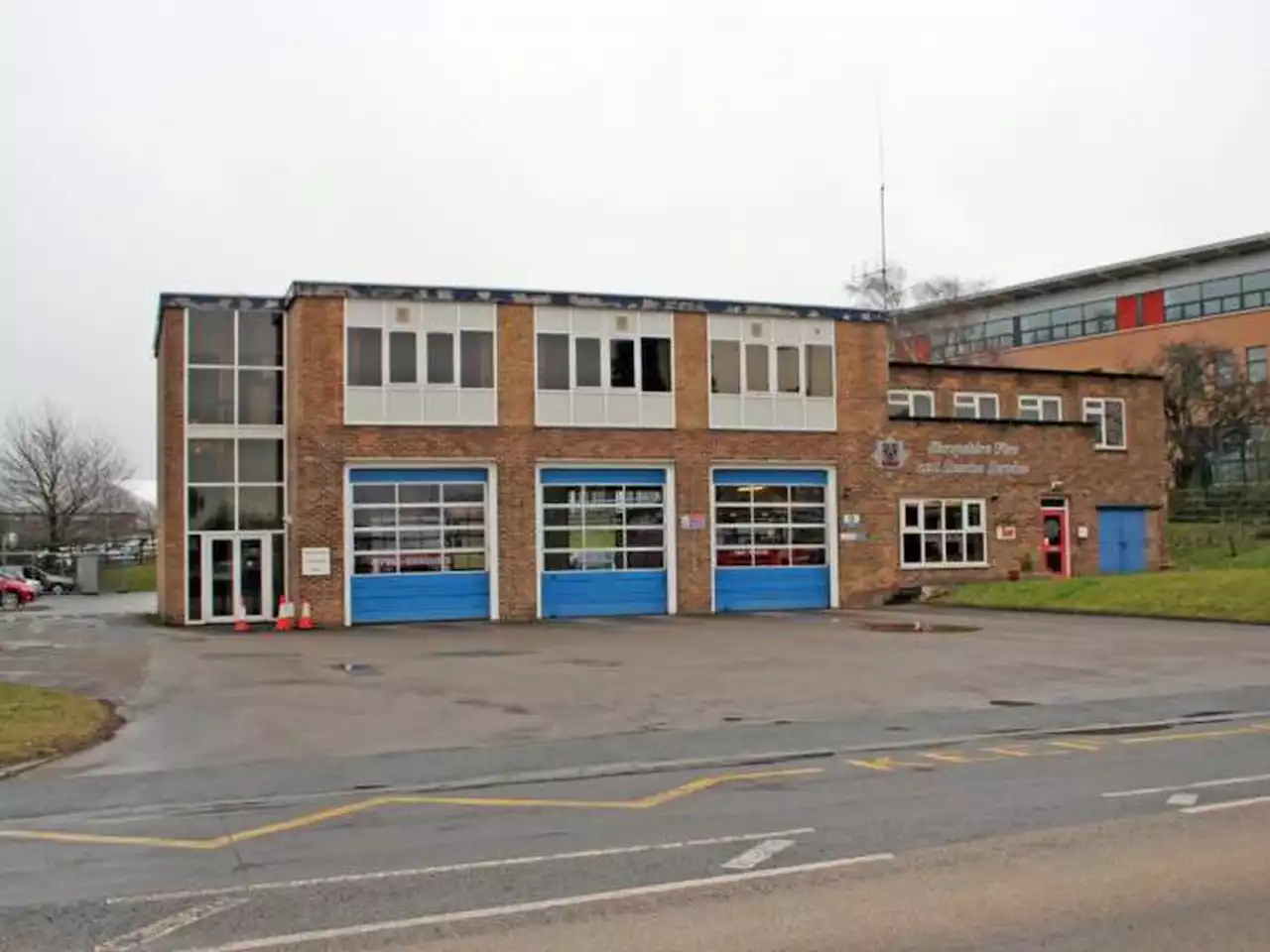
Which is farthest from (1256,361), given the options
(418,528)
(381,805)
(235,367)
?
(381,805)

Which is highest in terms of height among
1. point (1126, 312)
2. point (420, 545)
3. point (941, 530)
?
point (1126, 312)

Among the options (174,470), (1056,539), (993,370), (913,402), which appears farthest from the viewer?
(993,370)

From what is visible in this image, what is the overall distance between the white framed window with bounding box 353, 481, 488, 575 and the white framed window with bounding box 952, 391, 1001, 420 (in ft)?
50.2

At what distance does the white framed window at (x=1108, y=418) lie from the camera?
129 ft

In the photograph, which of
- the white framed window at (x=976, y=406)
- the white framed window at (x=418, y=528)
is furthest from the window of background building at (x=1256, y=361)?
the white framed window at (x=418, y=528)

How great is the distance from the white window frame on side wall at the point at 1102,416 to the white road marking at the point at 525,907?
34523 mm

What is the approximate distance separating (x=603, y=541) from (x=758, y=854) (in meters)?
24.8

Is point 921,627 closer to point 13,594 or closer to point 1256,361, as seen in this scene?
point 13,594

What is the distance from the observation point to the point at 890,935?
5730mm

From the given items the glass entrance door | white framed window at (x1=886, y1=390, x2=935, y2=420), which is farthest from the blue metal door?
the glass entrance door

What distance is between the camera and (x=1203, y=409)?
5178 cm

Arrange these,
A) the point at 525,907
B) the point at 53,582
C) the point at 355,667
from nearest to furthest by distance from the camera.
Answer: the point at 525,907 → the point at 355,667 → the point at 53,582

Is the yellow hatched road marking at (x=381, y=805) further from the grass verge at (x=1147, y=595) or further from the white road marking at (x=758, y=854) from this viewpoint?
the grass verge at (x=1147, y=595)

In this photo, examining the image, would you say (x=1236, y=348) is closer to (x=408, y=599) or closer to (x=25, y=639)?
(x=408, y=599)
